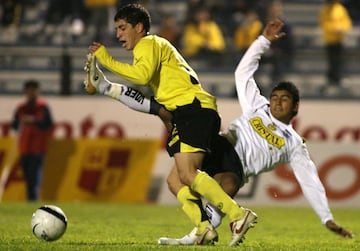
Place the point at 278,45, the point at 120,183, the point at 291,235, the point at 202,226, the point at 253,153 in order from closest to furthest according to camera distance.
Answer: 1. the point at 202,226
2. the point at 253,153
3. the point at 291,235
4. the point at 120,183
5. the point at 278,45

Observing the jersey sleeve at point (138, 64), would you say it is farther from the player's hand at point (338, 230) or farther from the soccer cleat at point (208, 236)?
the player's hand at point (338, 230)

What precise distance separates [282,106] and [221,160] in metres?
0.79

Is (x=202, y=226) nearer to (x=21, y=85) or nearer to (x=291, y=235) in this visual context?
(x=291, y=235)

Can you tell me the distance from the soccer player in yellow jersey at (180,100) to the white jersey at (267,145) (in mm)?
554

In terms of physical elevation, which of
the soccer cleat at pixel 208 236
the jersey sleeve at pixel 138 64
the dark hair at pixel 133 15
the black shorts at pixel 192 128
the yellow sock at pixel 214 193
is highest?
the dark hair at pixel 133 15

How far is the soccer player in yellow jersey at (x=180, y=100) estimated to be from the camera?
8.23 m

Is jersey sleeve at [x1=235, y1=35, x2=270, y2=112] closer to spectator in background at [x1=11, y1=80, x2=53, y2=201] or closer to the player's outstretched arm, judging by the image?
the player's outstretched arm

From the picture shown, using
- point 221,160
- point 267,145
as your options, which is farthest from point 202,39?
point 221,160

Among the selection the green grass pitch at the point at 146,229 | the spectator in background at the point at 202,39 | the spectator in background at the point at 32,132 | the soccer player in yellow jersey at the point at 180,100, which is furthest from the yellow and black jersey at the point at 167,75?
the spectator in background at the point at 202,39

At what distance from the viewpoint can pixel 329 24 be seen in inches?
742

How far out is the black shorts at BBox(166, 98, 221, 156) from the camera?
841cm

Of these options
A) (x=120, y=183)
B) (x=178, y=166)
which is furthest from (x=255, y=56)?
(x=120, y=183)

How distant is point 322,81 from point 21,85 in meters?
5.55

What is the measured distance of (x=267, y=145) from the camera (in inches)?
360
